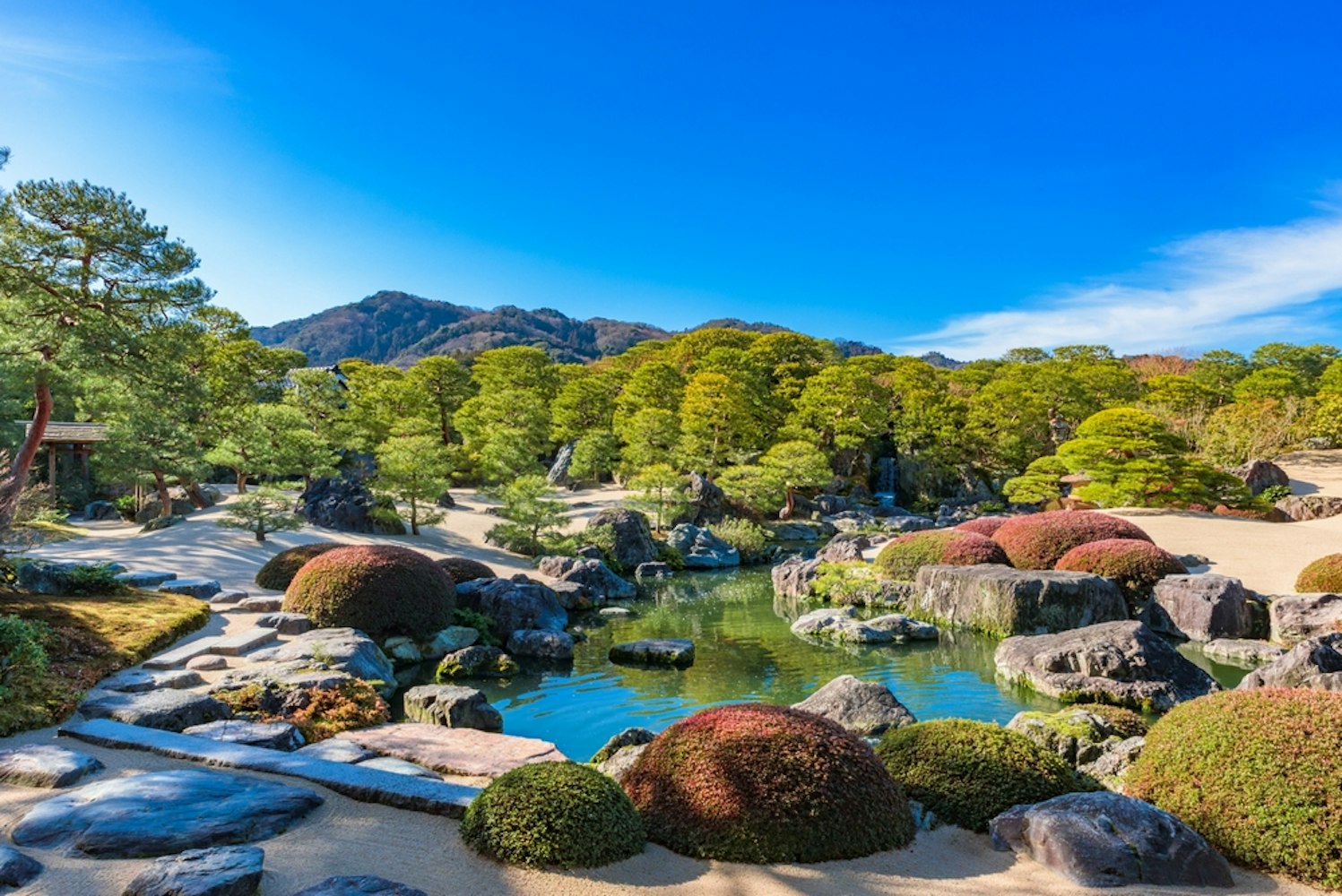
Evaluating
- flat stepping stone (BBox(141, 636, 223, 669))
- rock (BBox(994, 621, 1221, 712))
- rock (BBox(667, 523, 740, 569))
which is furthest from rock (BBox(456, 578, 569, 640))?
rock (BBox(667, 523, 740, 569))

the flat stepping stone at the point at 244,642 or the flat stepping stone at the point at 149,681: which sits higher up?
the flat stepping stone at the point at 149,681

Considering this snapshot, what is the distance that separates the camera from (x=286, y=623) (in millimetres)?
10094

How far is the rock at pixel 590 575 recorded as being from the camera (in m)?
16.4

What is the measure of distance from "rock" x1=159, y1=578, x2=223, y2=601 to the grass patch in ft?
2.09

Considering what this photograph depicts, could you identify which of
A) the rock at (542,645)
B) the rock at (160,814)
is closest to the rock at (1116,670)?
the rock at (542,645)

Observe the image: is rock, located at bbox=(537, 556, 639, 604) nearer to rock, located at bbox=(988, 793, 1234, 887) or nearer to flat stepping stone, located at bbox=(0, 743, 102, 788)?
flat stepping stone, located at bbox=(0, 743, 102, 788)

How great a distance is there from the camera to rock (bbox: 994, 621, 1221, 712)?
8.49m

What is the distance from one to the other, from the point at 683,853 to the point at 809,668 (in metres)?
6.97

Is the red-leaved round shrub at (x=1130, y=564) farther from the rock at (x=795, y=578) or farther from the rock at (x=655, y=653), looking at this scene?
the rock at (x=655, y=653)

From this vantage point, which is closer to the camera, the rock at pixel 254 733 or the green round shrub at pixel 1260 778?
the green round shrub at pixel 1260 778

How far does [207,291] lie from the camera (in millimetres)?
14109

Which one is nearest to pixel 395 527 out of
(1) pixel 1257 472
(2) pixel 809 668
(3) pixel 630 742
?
(2) pixel 809 668

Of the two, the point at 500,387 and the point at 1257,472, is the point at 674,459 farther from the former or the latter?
the point at 1257,472

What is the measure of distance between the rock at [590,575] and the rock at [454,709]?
26.4 ft
